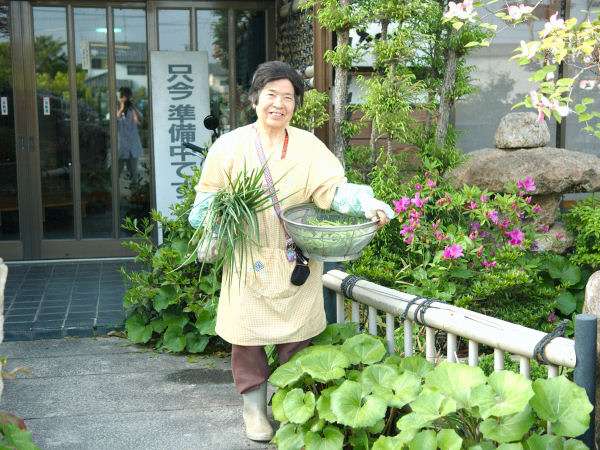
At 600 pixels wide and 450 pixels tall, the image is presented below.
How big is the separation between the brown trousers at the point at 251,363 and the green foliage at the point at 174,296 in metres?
1.34

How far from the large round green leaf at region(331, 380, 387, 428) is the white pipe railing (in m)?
0.51

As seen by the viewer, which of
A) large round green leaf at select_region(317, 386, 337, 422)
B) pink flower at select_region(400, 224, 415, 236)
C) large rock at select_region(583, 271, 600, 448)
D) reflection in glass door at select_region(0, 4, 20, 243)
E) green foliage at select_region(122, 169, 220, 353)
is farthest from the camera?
reflection in glass door at select_region(0, 4, 20, 243)

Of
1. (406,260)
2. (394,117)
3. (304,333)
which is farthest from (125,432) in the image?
(394,117)

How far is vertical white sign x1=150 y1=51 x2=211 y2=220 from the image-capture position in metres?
7.51

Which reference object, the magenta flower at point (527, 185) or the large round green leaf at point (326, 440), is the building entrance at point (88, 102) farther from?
the large round green leaf at point (326, 440)

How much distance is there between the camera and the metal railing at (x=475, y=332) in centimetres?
308

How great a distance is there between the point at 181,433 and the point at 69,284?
139 inches

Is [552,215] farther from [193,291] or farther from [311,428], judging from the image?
[311,428]

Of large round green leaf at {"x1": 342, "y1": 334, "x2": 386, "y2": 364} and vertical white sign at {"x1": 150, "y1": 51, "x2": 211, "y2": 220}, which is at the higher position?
vertical white sign at {"x1": 150, "y1": 51, "x2": 211, "y2": 220}

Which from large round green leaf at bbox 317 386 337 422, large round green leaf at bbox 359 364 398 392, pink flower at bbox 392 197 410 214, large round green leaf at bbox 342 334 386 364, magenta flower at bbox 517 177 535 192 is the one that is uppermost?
magenta flower at bbox 517 177 535 192

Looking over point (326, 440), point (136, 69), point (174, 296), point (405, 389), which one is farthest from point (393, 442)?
point (136, 69)

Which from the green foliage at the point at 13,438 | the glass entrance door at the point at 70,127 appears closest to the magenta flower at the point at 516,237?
the green foliage at the point at 13,438

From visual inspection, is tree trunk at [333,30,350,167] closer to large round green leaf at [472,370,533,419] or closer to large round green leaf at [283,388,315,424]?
large round green leaf at [283,388,315,424]

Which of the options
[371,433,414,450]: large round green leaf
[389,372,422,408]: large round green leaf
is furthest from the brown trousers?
[371,433,414,450]: large round green leaf
